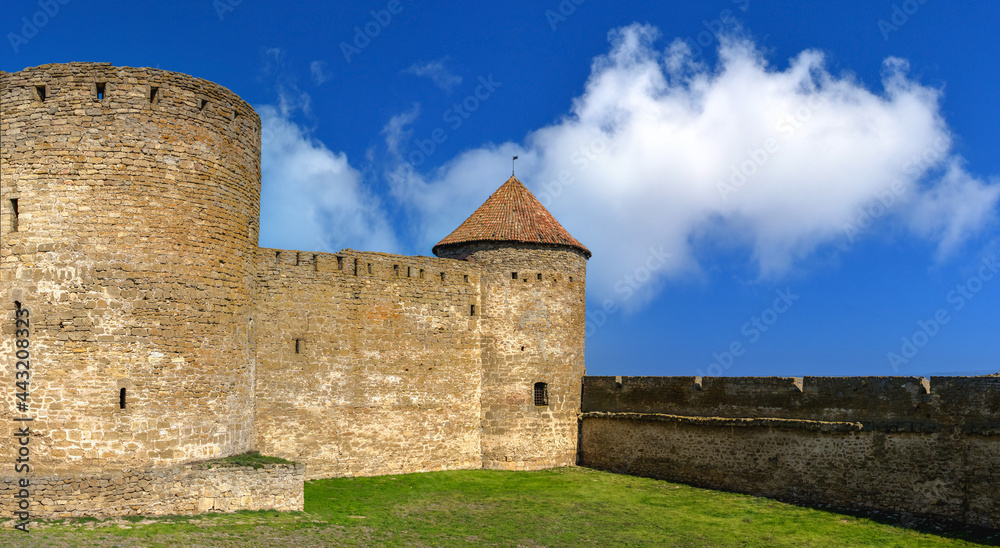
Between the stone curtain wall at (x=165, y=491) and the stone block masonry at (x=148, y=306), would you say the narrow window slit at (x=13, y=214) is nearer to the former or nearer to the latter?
the stone block masonry at (x=148, y=306)

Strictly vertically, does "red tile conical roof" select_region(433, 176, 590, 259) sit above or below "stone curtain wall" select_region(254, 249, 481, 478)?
above

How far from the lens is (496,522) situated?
13.8 metres

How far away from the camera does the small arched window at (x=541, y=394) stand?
2006 centimetres

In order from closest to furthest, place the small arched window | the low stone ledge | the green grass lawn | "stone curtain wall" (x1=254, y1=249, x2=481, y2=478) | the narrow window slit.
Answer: the green grass lawn → the narrow window slit → the low stone ledge → "stone curtain wall" (x1=254, y1=249, x2=481, y2=478) → the small arched window

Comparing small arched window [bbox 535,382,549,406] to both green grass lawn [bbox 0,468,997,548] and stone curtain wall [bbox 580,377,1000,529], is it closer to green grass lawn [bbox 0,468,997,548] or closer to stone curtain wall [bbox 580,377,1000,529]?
stone curtain wall [bbox 580,377,1000,529]

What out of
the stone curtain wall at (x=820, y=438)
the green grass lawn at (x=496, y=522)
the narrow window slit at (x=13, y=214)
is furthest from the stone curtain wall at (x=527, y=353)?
the narrow window slit at (x=13, y=214)

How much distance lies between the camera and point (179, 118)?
1259 cm

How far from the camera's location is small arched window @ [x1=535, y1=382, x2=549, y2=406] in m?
20.1

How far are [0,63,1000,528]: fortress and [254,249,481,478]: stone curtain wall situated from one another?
5 centimetres

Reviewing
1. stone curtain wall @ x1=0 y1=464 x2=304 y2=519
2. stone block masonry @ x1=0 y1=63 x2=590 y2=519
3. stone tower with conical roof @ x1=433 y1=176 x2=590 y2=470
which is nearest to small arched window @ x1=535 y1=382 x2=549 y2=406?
stone tower with conical roof @ x1=433 y1=176 x2=590 y2=470

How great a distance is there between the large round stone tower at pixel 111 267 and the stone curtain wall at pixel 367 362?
3088 mm

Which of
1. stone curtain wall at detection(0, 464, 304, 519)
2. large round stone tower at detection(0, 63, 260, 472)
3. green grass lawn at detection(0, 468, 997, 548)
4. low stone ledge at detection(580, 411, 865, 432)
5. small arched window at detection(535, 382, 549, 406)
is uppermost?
large round stone tower at detection(0, 63, 260, 472)

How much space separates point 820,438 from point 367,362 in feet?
33.8

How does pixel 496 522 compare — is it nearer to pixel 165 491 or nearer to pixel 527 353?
pixel 165 491
